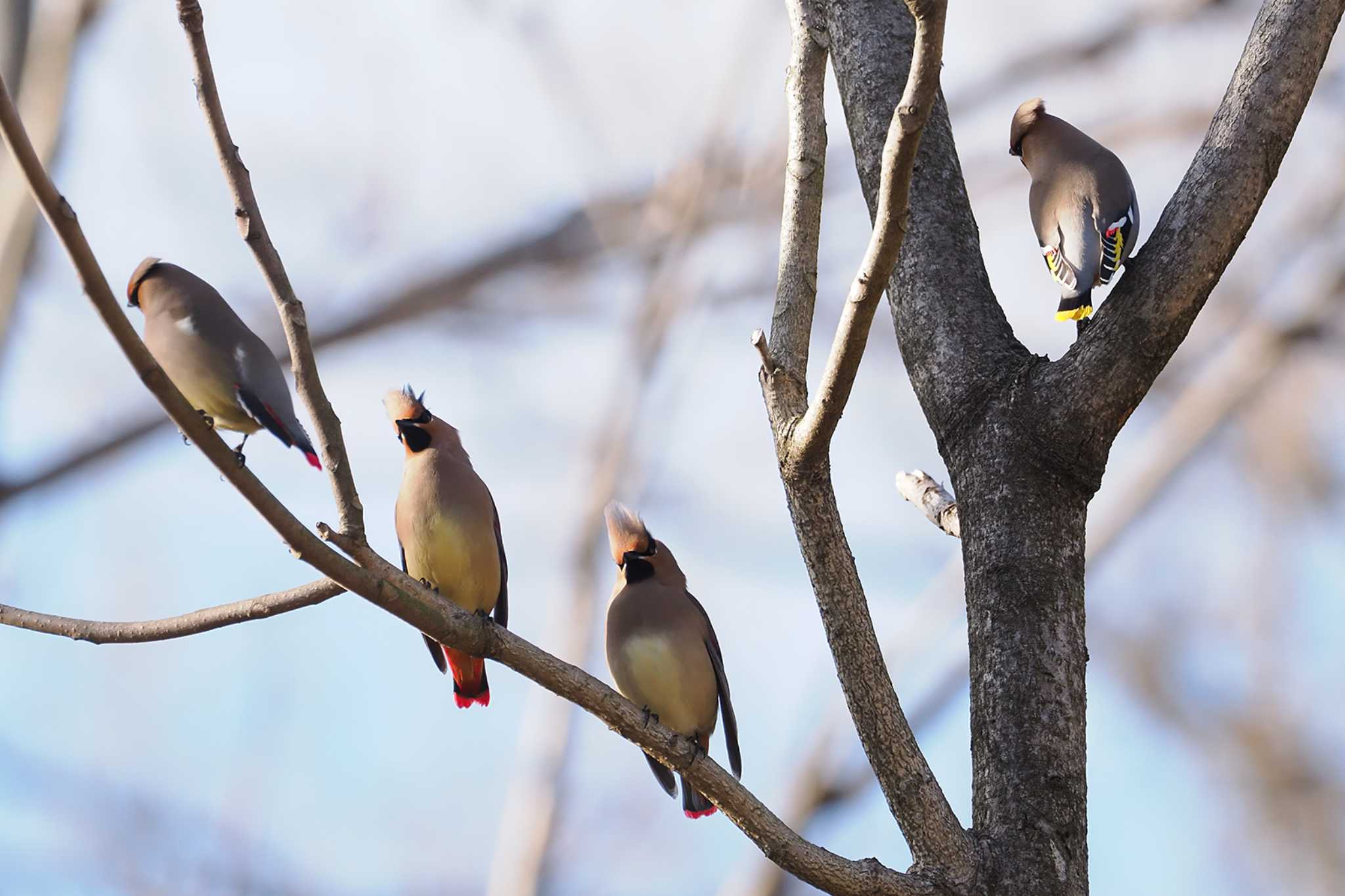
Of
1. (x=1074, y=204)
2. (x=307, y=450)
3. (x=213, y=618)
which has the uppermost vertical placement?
(x=1074, y=204)

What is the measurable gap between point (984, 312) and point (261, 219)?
5.40 ft

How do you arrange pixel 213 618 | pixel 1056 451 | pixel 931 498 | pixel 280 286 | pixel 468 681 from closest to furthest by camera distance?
pixel 280 286 < pixel 213 618 < pixel 1056 451 < pixel 931 498 < pixel 468 681

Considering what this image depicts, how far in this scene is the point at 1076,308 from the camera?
3.17 metres

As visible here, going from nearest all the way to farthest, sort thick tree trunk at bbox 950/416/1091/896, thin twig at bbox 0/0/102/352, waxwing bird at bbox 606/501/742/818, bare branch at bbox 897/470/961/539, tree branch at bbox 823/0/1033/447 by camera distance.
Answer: thick tree trunk at bbox 950/416/1091/896, tree branch at bbox 823/0/1033/447, bare branch at bbox 897/470/961/539, waxwing bird at bbox 606/501/742/818, thin twig at bbox 0/0/102/352

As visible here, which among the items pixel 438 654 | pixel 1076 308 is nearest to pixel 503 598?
pixel 438 654

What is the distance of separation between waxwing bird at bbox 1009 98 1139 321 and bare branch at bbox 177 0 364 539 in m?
1.65

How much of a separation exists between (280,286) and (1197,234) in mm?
1720

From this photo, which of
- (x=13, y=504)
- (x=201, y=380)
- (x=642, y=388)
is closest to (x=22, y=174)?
(x=201, y=380)

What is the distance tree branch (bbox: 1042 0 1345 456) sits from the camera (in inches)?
109

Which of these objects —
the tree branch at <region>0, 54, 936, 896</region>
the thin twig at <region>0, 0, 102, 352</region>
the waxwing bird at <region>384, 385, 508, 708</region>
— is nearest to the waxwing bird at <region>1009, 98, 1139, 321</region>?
the tree branch at <region>0, 54, 936, 896</region>

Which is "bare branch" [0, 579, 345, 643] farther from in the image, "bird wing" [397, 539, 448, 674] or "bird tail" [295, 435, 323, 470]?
"bird wing" [397, 539, 448, 674]

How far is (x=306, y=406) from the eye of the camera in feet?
7.63

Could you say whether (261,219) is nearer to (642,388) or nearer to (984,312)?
(984,312)

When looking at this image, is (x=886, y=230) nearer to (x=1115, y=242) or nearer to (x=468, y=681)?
(x=1115, y=242)
